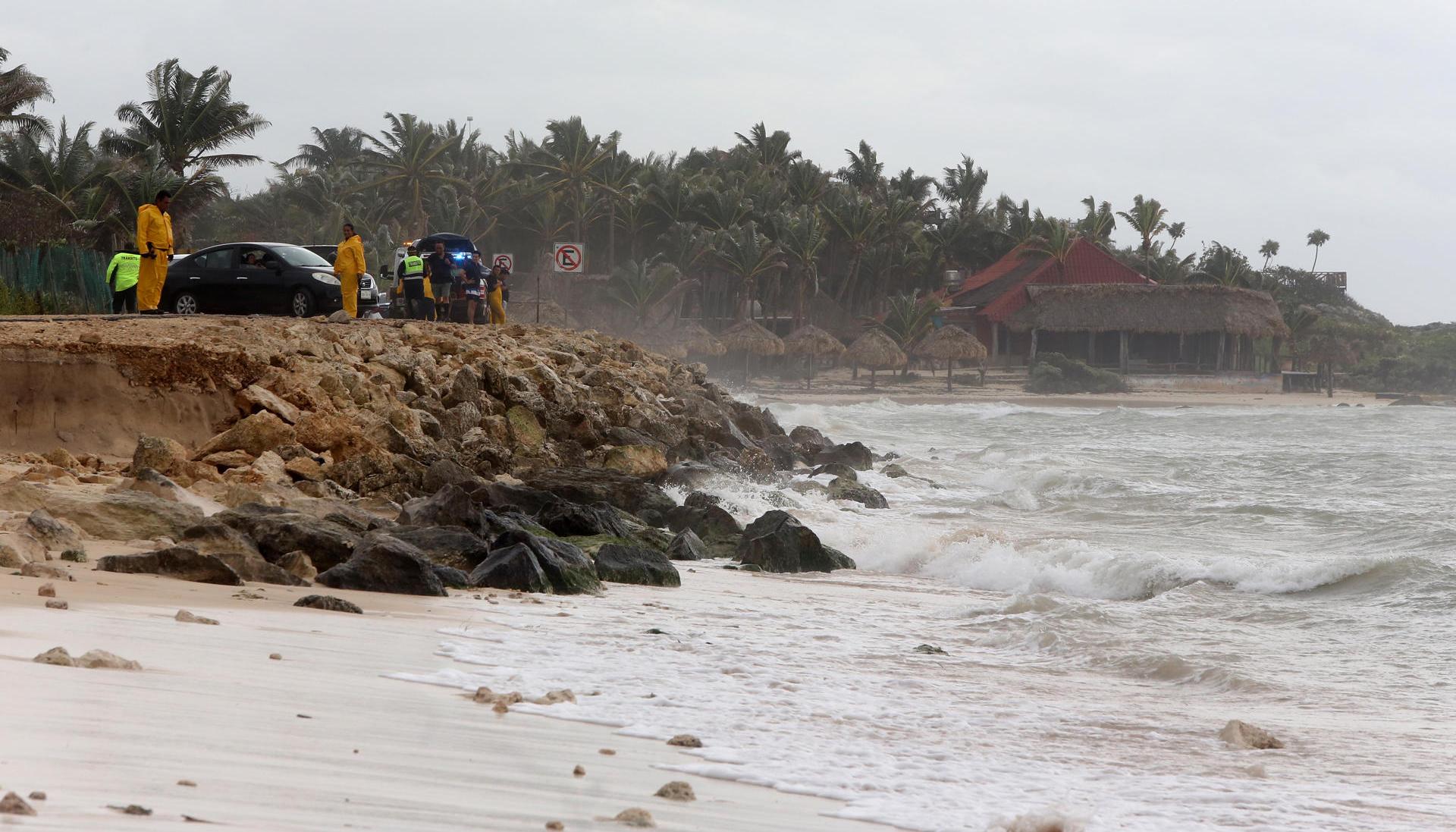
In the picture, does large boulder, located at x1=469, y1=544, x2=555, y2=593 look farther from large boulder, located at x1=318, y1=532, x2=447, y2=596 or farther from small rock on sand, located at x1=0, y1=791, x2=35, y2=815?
small rock on sand, located at x1=0, y1=791, x2=35, y2=815

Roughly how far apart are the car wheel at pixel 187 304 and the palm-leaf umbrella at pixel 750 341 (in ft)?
101

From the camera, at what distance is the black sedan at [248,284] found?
18.0 meters

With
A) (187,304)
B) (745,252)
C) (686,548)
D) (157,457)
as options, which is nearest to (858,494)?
(686,548)

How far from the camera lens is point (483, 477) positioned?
40.2 ft

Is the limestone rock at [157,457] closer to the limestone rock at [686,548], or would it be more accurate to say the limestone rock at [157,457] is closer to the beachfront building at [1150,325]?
the limestone rock at [686,548]

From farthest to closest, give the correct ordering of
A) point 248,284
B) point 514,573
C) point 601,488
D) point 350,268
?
point 248,284 < point 350,268 < point 601,488 < point 514,573

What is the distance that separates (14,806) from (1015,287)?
5369 centimetres

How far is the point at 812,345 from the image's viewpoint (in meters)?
49.9

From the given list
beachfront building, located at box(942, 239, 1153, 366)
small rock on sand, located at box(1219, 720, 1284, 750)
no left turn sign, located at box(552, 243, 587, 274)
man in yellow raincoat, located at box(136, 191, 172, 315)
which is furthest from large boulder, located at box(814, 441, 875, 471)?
beachfront building, located at box(942, 239, 1153, 366)

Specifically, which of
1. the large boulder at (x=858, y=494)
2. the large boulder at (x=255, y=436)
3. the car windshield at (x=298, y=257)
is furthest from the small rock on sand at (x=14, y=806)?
the car windshield at (x=298, y=257)

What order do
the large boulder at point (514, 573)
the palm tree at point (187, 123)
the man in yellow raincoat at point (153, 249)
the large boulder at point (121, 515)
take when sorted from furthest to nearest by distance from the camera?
the palm tree at point (187, 123) < the man in yellow raincoat at point (153, 249) < the large boulder at point (514, 573) < the large boulder at point (121, 515)

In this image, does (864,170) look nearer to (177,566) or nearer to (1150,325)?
(1150,325)

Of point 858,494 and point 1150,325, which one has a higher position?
point 1150,325

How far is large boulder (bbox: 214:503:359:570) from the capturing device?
745cm
